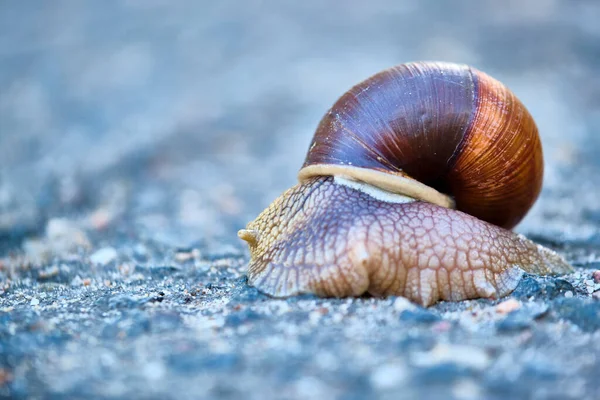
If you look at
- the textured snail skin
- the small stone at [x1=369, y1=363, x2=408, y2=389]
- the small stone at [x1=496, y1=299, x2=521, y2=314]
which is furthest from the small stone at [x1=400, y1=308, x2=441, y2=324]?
the small stone at [x1=369, y1=363, x2=408, y2=389]

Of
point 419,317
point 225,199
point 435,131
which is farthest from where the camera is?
point 225,199

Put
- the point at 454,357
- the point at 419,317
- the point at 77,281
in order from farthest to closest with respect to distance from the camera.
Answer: the point at 77,281
the point at 419,317
the point at 454,357

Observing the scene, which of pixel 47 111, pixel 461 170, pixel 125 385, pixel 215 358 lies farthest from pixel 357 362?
pixel 47 111

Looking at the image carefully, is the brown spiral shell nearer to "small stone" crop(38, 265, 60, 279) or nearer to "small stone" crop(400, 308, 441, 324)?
"small stone" crop(400, 308, 441, 324)

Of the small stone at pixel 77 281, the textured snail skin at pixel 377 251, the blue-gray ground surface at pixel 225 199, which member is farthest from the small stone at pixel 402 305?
the small stone at pixel 77 281

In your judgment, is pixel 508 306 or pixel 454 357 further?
pixel 508 306

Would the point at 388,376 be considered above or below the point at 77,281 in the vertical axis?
below

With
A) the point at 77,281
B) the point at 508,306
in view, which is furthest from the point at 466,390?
the point at 77,281

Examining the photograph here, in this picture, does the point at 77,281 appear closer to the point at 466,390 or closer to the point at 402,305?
the point at 402,305
